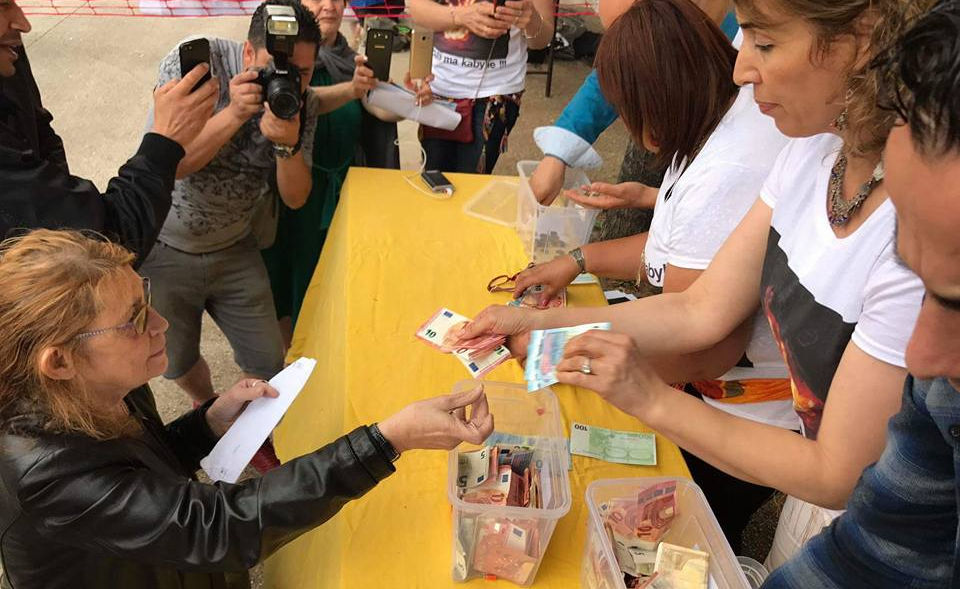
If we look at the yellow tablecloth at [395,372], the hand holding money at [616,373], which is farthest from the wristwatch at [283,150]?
the hand holding money at [616,373]

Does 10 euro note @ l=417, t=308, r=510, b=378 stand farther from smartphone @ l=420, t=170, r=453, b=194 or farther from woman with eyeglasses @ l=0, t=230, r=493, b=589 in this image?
smartphone @ l=420, t=170, r=453, b=194

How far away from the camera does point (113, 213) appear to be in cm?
156

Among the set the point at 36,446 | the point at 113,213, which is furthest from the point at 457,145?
the point at 36,446

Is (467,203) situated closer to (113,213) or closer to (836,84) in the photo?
(113,213)

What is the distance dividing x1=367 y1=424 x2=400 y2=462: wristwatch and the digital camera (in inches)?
46.6

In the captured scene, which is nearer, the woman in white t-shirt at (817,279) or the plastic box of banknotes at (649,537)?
the woman in white t-shirt at (817,279)

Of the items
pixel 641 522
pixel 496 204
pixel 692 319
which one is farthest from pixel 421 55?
pixel 641 522

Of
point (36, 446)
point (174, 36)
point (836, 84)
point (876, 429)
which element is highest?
point (836, 84)

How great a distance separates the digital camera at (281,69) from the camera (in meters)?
1.94

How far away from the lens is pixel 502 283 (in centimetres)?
198

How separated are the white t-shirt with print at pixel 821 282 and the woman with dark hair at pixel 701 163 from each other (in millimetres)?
175

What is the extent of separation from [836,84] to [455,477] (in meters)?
0.94

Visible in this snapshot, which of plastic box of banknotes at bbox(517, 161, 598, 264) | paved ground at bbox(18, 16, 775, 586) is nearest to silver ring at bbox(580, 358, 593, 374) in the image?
plastic box of banknotes at bbox(517, 161, 598, 264)

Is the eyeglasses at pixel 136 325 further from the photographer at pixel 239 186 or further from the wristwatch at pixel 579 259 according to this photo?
the wristwatch at pixel 579 259
